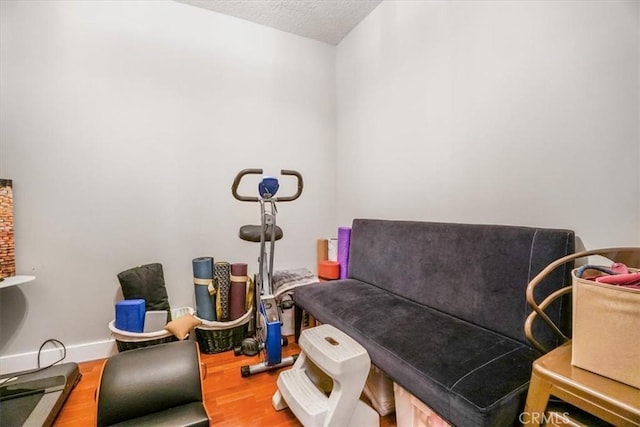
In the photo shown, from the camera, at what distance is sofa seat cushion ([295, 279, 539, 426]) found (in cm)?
91

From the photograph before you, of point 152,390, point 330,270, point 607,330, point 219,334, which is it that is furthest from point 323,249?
point 607,330

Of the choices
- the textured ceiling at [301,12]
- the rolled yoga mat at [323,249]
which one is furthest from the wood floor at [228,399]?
the textured ceiling at [301,12]

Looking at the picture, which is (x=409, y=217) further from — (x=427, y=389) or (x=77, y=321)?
(x=77, y=321)

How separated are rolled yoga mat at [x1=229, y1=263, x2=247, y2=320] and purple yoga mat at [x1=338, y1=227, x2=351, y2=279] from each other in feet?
2.76

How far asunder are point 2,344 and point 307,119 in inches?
112

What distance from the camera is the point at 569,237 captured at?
1.15 metres

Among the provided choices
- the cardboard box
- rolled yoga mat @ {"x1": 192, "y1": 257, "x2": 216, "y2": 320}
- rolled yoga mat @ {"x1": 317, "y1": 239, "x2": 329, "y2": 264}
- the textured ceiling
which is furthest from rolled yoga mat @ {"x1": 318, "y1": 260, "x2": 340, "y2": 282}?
the textured ceiling

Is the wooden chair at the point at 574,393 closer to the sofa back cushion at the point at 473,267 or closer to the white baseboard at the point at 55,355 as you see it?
the sofa back cushion at the point at 473,267

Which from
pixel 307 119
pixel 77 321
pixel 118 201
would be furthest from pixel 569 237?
pixel 77 321

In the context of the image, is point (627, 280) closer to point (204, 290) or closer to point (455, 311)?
point (455, 311)

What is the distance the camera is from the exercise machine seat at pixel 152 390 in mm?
1129

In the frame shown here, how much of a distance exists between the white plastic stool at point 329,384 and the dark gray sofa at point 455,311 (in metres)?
0.14

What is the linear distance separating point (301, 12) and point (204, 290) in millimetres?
2422

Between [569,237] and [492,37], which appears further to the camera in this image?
[492,37]
